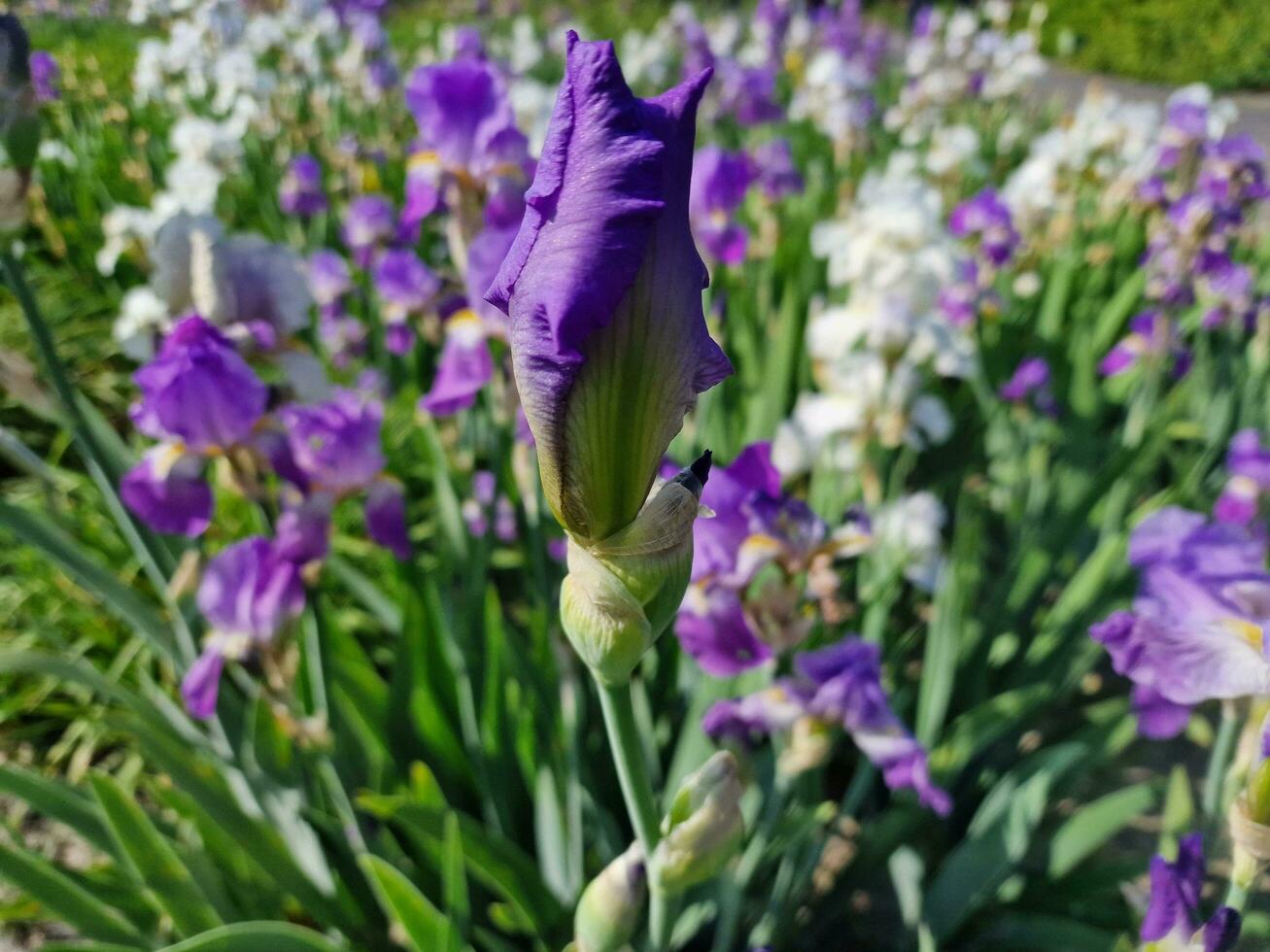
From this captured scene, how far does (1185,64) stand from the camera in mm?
11914

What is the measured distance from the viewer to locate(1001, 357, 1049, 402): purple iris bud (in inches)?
93.4

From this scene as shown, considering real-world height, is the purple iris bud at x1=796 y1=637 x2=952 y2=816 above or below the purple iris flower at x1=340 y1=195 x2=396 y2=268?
below

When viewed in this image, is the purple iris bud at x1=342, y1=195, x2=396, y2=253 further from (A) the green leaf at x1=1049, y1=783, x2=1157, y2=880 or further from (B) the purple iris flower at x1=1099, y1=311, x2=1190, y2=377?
(A) the green leaf at x1=1049, y1=783, x2=1157, y2=880

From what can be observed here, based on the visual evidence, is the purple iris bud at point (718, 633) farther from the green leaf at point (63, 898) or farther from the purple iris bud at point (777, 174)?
the purple iris bud at point (777, 174)

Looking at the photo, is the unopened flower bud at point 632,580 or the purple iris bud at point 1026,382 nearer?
the unopened flower bud at point 632,580

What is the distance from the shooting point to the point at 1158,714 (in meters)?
1.09

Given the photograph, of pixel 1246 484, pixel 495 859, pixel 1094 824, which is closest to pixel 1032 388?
pixel 1246 484

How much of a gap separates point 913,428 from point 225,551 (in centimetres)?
146

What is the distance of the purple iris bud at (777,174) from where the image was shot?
3375 mm

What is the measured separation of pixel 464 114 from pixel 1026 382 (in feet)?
5.34

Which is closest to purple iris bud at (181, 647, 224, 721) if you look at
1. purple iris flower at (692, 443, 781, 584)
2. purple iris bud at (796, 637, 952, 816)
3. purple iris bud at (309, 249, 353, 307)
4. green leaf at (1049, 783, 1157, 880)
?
purple iris flower at (692, 443, 781, 584)

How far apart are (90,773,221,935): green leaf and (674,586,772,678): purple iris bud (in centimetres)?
86

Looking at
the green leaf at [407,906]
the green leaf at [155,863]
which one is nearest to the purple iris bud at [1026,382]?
the green leaf at [407,906]

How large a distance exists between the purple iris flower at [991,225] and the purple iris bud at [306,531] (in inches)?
94.6
